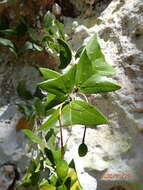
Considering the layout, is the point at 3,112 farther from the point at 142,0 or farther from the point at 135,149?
the point at 142,0

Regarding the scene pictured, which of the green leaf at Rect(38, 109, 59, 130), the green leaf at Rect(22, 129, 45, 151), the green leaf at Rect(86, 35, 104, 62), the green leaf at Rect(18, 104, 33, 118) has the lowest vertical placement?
the green leaf at Rect(22, 129, 45, 151)

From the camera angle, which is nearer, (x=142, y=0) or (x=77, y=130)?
(x=77, y=130)

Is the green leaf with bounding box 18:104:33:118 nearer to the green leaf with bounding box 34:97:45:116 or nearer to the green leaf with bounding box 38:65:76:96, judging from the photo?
the green leaf with bounding box 34:97:45:116

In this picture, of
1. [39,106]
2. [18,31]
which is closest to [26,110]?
[39,106]

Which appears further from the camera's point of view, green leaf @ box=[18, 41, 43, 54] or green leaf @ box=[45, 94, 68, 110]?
green leaf @ box=[18, 41, 43, 54]

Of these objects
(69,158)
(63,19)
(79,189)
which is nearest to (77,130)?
(69,158)

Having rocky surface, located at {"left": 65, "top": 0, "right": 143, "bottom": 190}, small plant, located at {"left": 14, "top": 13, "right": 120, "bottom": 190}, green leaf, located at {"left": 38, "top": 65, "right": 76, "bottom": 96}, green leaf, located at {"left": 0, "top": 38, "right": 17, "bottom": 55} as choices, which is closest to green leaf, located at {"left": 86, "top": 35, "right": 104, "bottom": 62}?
small plant, located at {"left": 14, "top": 13, "right": 120, "bottom": 190}

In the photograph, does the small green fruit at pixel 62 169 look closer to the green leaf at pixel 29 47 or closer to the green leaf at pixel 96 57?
the green leaf at pixel 96 57
